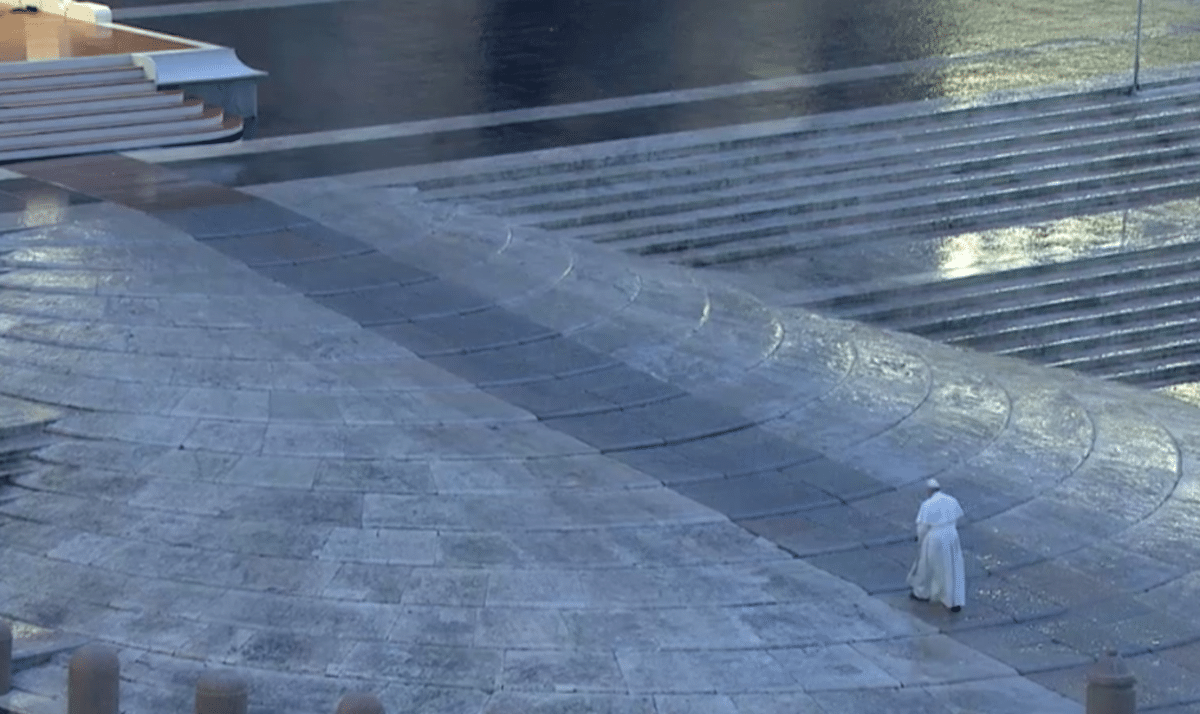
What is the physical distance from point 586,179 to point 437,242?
3.28 metres

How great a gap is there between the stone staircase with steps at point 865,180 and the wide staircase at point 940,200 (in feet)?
0.07

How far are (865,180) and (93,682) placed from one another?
14.4 meters

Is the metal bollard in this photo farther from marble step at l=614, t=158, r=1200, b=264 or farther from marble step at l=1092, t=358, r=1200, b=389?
marble step at l=1092, t=358, r=1200, b=389

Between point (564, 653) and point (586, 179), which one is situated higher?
point (586, 179)

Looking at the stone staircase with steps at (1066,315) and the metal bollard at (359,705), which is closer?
the metal bollard at (359,705)

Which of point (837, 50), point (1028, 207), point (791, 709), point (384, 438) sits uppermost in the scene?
point (837, 50)

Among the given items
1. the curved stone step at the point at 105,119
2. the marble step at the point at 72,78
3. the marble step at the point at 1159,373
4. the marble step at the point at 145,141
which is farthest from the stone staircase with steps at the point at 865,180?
the marble step at the point at 72,78

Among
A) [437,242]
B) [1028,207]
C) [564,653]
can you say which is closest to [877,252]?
[1028,207]

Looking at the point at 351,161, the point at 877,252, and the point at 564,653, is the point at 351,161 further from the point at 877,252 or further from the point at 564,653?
the point at 564,653

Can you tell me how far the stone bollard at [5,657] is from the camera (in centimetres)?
1358

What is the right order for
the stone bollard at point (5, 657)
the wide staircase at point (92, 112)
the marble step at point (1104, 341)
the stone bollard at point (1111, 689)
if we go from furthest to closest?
the wide staircase at point (92, 112) → the marble step at point (1104, 341) → the stone bollard at point (5, 657) → the stone bollard at point (1111, 689)

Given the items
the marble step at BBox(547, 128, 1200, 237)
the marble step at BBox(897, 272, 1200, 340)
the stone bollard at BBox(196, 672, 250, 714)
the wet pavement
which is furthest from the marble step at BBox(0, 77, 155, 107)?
the stone bollard at BBox(196, 672, 250, 714)

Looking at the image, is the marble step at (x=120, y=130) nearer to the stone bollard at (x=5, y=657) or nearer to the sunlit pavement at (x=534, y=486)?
the sunlit pavement at (x=534, y=486)

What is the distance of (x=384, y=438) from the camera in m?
16.8
